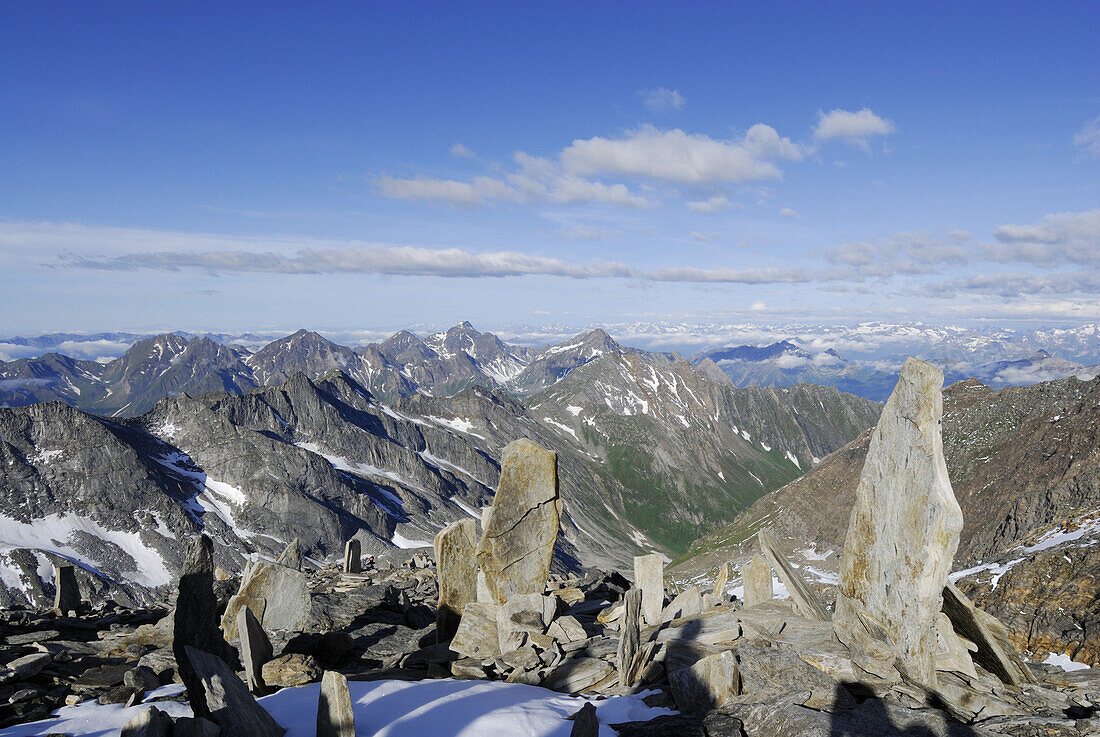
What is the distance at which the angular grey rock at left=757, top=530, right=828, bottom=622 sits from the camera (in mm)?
18953

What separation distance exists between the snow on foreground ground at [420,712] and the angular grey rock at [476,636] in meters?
4.26

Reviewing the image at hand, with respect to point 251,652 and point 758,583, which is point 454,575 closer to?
point 251,652

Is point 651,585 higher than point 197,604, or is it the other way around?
point 197,604

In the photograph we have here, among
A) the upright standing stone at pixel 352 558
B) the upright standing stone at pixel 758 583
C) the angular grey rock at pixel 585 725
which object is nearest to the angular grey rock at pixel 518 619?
the upright standing stone at pixel 758 583

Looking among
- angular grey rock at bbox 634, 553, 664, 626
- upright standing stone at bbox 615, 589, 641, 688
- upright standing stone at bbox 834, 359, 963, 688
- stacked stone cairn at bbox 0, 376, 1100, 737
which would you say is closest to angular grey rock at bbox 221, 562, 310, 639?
stacked stone cairn at bbox 0, 376, 1100, 737

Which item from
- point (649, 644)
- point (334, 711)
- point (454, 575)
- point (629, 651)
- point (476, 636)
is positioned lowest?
point (476, 636)

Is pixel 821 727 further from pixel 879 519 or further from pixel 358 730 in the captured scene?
pixel 358 730

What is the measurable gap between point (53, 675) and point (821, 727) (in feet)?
61.6

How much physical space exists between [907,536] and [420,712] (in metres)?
12.9

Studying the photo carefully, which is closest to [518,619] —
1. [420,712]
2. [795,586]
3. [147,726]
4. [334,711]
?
[420,712]

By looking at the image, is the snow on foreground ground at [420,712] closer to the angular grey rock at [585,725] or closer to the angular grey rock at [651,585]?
the angular grey rock at [585,725]

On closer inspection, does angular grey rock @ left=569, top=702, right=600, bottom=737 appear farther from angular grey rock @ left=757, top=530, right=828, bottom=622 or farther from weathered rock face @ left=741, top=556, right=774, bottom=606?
weathered rock face @ left=741, top=556, right=774, bottom=606

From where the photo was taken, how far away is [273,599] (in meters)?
20.6

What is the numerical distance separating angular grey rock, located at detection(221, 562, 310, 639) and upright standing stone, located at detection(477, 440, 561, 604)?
6.60 m
